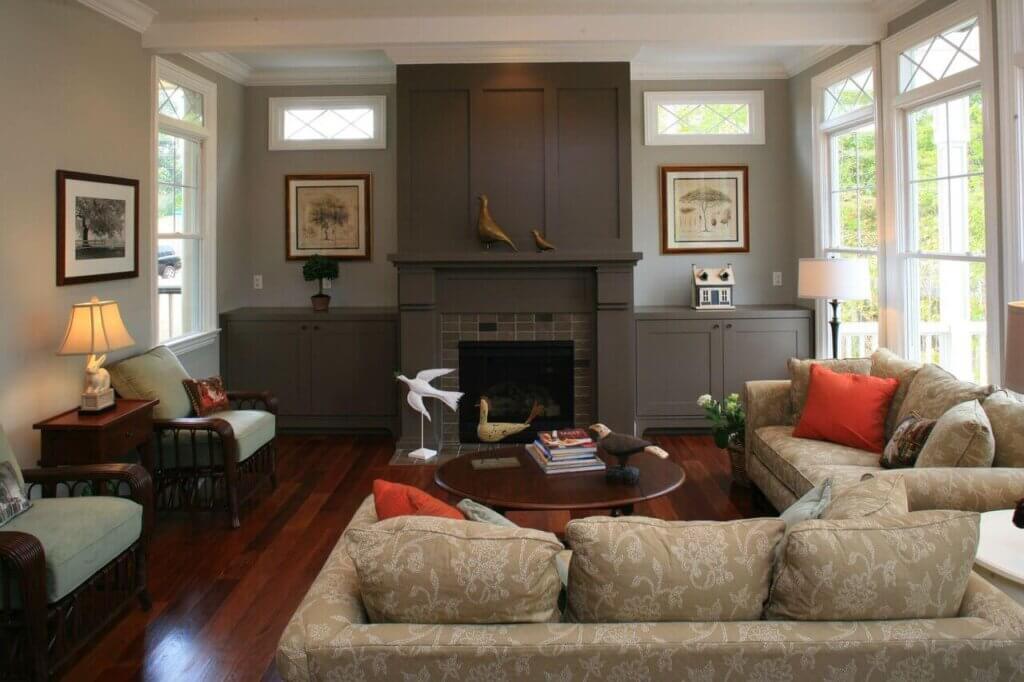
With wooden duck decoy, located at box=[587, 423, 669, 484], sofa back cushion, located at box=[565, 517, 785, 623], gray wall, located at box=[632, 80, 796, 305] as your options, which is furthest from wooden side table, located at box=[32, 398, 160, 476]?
gray wall, located at box=[632, 80, 796, 305]

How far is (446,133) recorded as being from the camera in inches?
225

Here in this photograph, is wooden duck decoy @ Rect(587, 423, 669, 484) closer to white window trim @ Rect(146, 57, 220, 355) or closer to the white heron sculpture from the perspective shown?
the white heron sculpture

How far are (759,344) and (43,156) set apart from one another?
15.6ft

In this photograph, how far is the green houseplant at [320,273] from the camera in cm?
637

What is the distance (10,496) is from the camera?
2926mm

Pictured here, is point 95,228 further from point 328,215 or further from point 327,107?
point 327,107

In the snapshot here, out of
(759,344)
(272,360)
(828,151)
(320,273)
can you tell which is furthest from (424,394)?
(828,151)

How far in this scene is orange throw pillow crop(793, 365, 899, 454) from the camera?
3.92 metres

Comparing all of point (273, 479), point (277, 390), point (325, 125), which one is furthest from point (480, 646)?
point (325, 125)

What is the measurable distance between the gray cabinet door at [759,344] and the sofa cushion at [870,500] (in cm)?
396

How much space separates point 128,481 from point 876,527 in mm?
2828

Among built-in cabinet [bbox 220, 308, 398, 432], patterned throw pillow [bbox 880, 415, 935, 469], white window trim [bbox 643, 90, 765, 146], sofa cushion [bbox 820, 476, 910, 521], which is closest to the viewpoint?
sofa cushion [bbox 820, 476, 910, 521]

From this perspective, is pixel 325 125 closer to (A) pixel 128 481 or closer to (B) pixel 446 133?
(B) pixel 446 133

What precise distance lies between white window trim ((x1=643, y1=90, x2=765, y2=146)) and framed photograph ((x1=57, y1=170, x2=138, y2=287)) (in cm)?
387
